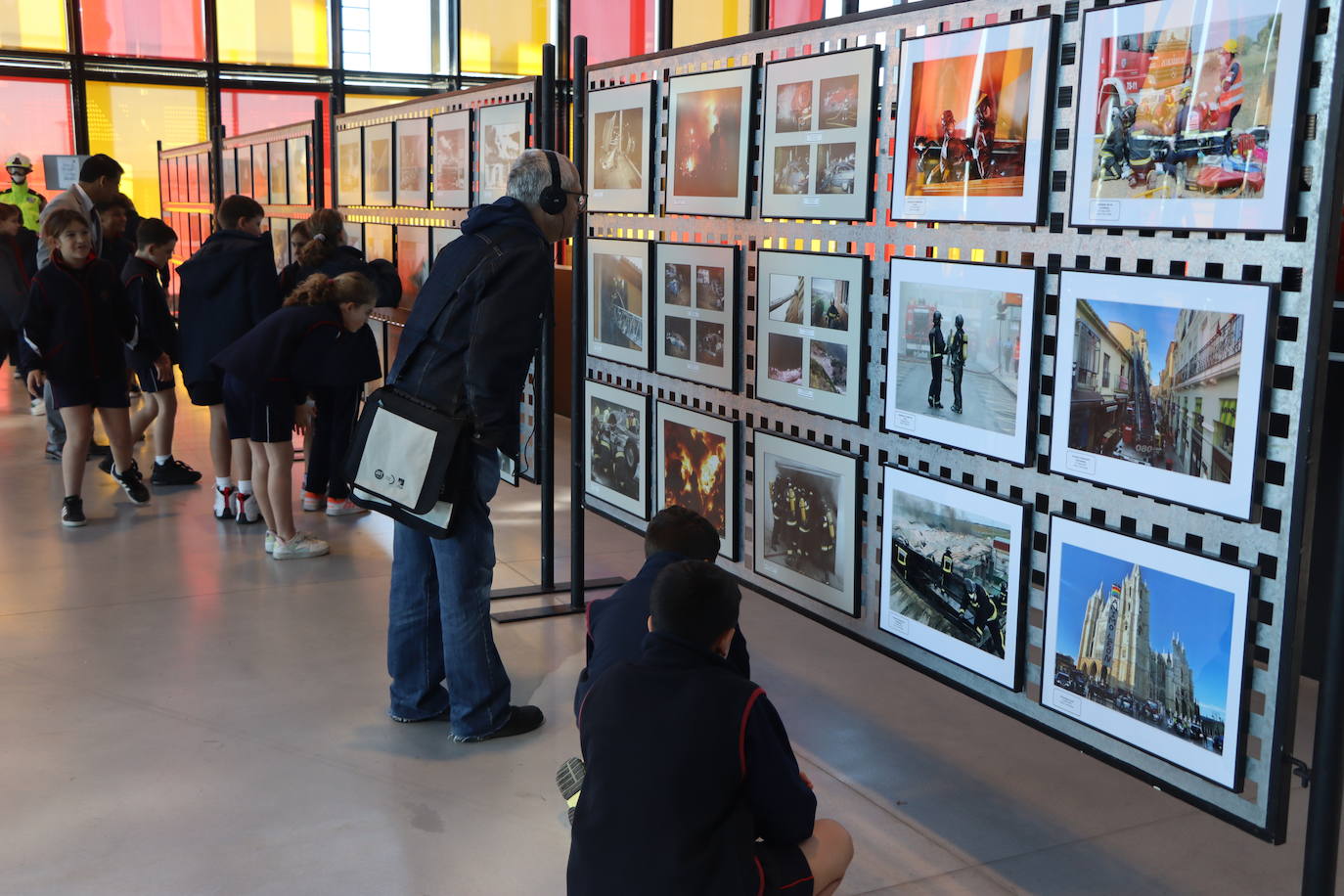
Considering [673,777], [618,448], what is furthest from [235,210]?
[673,777]

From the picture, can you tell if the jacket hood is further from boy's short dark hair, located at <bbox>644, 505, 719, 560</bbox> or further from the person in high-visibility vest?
the person in high-visibility vest

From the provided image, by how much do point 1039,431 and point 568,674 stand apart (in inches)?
85.6

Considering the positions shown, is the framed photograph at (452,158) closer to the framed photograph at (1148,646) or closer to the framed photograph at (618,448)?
the framed photograph at (618,448)

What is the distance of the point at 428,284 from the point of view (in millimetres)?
3730

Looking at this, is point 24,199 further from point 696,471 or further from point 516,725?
point 516,725

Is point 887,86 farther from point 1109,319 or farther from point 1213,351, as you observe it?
point 1213,351

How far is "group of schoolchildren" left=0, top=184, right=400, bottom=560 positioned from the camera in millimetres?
5715

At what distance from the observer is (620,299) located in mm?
4828

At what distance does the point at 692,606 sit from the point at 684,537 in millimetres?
860

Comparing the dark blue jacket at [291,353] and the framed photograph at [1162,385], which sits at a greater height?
the framed photograph at [1162,385]

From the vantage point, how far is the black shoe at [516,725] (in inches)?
154

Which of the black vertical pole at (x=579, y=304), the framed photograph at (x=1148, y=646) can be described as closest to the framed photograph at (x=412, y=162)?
the black vertical pole at (x=579, y=304)

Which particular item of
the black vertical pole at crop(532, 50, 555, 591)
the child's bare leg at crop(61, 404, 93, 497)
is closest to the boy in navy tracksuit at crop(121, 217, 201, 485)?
the child's bare leg at crop(61, 404, 93, 497)

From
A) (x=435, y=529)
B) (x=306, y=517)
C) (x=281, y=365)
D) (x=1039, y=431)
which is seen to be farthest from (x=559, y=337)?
(x=1039, y=431)
